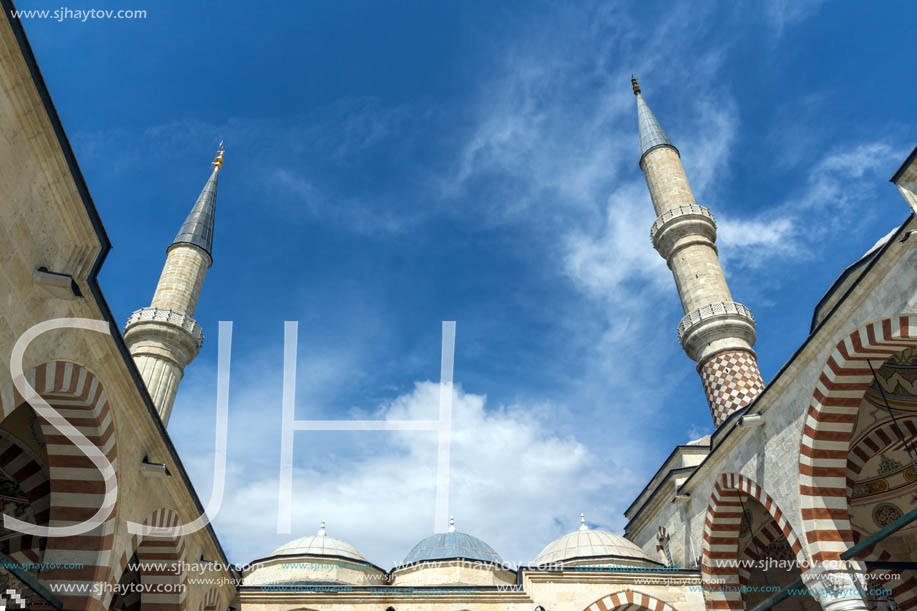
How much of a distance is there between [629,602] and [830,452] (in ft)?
14.2

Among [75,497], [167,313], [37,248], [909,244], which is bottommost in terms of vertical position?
[75,497]

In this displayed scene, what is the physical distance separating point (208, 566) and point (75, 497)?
368 centimetres

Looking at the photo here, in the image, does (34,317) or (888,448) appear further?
(888,448)

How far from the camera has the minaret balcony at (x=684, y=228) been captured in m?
14.8

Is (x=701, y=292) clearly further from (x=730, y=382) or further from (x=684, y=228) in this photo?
(x=730, y=382)

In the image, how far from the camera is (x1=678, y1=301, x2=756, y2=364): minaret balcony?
517 inches

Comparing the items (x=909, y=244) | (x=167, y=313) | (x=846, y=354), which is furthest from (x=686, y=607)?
(x=167, y=313)

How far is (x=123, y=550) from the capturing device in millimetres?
6551

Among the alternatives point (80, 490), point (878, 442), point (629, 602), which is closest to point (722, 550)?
point (629, 602)

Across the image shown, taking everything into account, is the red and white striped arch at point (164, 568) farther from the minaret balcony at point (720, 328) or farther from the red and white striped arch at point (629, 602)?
the minaret balcony at point (720, 328)

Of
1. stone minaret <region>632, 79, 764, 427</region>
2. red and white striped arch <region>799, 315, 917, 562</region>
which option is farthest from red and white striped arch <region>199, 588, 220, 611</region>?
stone minaret <region>632, 79, 764, 427</region>

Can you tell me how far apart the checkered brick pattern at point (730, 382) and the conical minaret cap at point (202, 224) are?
11.2 meters

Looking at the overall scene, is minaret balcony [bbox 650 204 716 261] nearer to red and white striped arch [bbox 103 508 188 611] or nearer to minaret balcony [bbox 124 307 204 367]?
minaret balcony [bbox 124 307 204 367]

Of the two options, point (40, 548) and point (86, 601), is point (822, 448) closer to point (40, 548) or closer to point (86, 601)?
point (86, 601)
